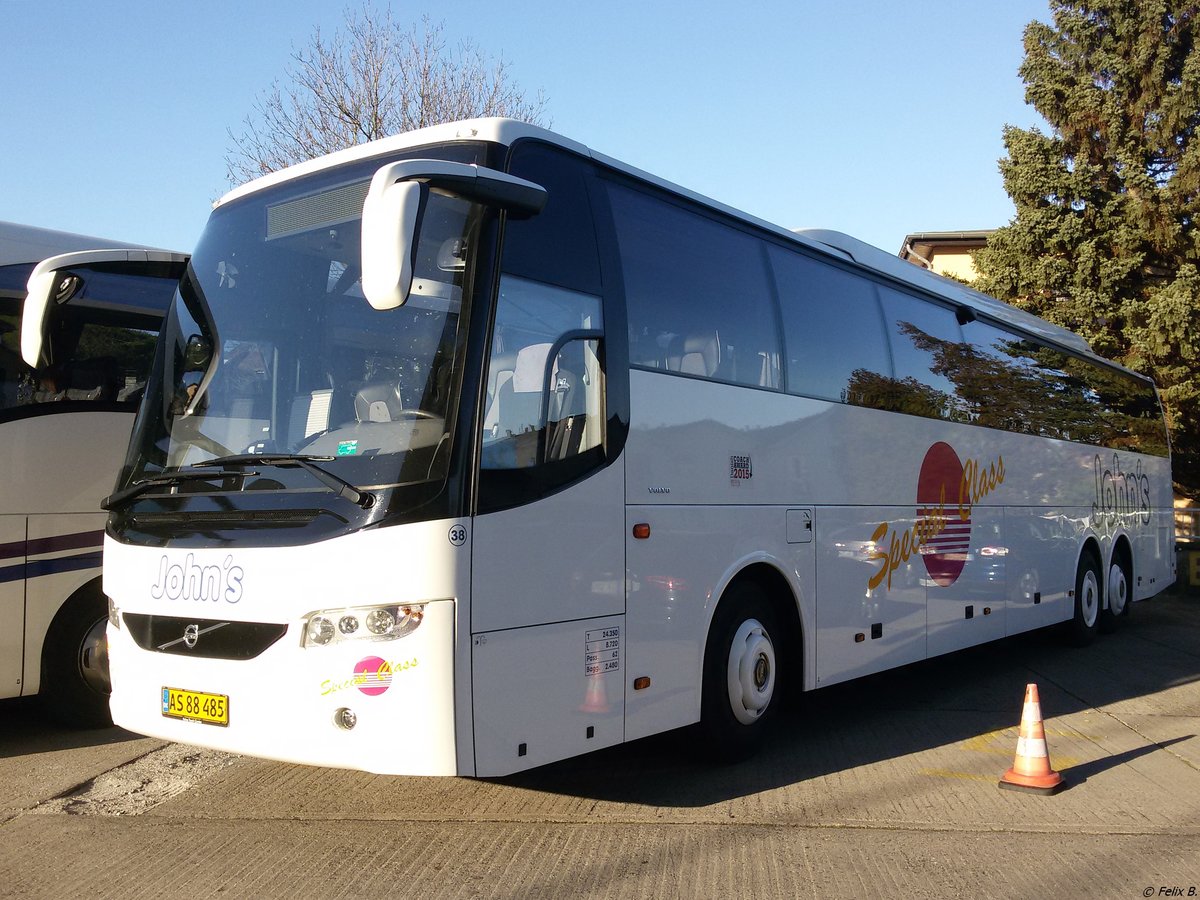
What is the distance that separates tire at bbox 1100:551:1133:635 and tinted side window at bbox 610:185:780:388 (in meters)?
8.74

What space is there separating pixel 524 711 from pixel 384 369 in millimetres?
1666

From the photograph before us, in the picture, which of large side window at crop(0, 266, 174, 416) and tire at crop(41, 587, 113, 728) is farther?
tire at crop(41, 587, 113, 728)

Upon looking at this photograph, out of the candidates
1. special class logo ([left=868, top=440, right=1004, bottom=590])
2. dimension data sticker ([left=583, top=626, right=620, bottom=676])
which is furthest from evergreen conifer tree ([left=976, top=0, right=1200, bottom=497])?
dimension data sticker ([left=583, top=626, right=620, bottom=676])

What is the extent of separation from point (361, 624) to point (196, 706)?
3.37 feet

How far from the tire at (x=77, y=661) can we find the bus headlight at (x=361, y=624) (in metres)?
3.30

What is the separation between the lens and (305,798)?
5844mm

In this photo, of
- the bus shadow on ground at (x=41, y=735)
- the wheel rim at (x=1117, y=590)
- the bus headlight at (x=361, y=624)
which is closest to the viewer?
the bus headlight at (x=361, y=624)

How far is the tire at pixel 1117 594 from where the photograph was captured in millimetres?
13664

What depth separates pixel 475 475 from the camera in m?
4.66

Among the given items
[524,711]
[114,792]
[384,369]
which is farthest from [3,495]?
[524,711]

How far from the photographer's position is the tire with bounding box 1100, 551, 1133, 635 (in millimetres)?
13664

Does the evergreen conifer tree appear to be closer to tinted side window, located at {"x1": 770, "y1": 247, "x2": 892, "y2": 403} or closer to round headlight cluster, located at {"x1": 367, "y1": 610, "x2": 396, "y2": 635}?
tinted side window, located at {"x1": 770, "y1": 247, "x2": 892, "y2": 403}

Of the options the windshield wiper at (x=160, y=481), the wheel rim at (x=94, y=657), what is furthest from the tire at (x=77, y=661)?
the windshield wiper at (x=160, y=481)

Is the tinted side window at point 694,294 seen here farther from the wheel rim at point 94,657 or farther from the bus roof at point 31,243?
the wheel rim at point 94,657
